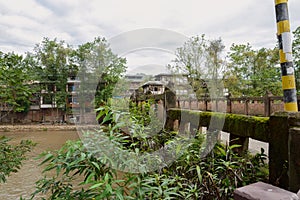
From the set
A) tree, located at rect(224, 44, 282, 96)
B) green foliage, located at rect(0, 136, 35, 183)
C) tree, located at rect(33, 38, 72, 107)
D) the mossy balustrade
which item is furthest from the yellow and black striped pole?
tree, located at rect(33, 38, 72, 107)

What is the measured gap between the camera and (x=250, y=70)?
9.17 metres

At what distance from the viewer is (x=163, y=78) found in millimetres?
2953

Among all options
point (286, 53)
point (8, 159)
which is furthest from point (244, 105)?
point (8, 159)

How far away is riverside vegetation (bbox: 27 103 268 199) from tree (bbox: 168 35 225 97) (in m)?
2.40

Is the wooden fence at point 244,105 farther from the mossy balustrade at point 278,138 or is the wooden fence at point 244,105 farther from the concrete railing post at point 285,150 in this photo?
the concrete railing post at point 285,150

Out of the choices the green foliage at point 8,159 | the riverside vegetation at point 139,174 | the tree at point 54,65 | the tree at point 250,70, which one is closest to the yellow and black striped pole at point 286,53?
the riverside vegetation at point 139,174

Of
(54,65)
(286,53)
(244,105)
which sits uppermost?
(54,65)

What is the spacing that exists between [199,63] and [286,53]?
4.84 m

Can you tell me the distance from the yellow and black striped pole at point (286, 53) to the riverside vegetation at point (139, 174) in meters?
0.33

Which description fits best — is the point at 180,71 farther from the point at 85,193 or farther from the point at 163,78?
the point at 85,193

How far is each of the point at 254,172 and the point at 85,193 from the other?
2.63 feet

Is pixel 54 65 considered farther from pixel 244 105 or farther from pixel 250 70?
pixel 244 105

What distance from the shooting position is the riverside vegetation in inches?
31.8

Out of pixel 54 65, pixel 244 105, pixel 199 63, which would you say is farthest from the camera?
pixel 54 65
